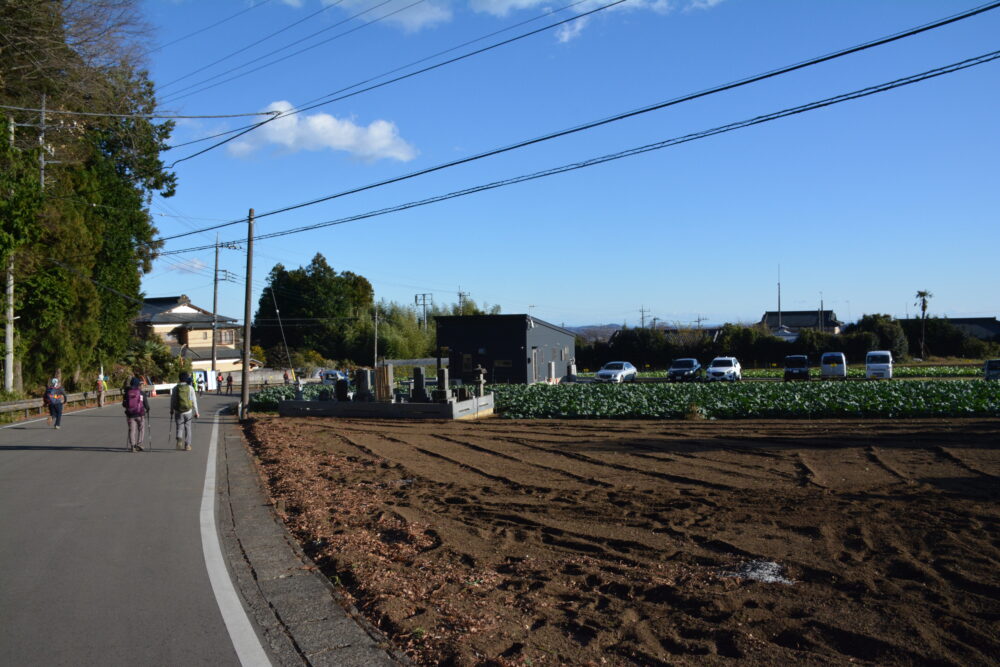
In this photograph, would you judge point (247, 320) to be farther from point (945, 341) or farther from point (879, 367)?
point (945, 341)

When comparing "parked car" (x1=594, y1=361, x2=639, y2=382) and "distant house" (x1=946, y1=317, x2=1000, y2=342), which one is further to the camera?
"distant house" (x1=946, y1=317, x2=1000, y2=342)

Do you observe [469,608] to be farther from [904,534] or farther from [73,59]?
[73,59]

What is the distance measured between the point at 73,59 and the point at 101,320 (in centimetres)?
1890

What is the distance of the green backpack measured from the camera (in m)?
16.3

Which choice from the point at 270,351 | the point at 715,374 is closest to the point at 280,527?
the point at 715,374

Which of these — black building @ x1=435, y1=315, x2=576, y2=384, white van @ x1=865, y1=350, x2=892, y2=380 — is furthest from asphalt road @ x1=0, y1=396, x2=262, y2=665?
white van @ x1=865, y1=350, x2=892, y2=380

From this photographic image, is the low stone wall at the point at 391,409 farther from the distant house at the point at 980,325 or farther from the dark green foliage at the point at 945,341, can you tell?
the distant house at the point at 980,325

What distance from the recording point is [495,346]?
50.3 m

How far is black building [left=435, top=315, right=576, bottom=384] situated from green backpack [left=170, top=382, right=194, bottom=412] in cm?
3333

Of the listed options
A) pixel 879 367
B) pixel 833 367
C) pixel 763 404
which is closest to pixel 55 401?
pixel 763 404

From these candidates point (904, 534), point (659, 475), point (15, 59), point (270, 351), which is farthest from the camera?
point (270, 351)

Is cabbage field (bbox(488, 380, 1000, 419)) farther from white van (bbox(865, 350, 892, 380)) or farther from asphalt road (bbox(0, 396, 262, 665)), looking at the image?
white van (bbox(865, 350, 892, 380))

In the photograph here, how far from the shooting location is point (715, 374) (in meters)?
48.1

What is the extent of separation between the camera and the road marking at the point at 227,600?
5156 mm
